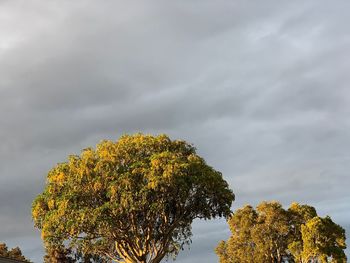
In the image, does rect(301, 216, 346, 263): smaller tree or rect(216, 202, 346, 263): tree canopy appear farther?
rect(216, 202, 346, 263): tree canopy

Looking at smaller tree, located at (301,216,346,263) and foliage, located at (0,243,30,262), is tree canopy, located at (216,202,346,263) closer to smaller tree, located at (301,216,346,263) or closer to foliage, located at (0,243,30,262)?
smaller tree, located at (301,216,346,263)

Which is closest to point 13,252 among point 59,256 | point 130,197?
point 59,256

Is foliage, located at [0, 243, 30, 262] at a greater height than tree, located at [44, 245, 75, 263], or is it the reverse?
foliage, located at [0, 243, 30, 262]

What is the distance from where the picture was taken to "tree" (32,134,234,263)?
37.9 m

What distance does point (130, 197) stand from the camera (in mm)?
37281

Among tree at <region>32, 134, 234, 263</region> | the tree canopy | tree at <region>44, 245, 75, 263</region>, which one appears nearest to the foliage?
tree at <region>44, 245, 75, 263</region>

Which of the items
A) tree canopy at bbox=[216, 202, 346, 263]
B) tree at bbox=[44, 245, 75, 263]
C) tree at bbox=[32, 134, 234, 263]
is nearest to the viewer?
tree at bbox=[32, 134, 234, 263]

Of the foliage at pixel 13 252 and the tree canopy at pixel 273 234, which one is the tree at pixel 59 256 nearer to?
the foliage at pixel 13 252

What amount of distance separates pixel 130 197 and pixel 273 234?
116ft

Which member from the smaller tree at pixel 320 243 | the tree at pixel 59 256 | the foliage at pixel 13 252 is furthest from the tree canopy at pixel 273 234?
the foliage at pixel 13 252

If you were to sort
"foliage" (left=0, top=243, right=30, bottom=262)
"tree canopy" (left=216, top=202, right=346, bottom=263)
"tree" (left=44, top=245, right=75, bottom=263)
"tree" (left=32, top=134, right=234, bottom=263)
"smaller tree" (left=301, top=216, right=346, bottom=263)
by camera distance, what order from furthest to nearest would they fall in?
"foliage" (left=0, top=243, right=30, bottom=262) < "tree" (left=44, top=245, right=75, bottom=263) < "tree canopy" (left=216, top=202, right=346, bottom=263) < "smaller tree" (left=301, top=216, right=346, bottom=263) < "tree" (left=32, top=134, right=234, bottom=263)

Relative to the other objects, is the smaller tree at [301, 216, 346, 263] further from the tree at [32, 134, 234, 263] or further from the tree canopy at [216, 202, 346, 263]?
A: the tree at [32, 134, 234, 263]

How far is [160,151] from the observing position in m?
41.3

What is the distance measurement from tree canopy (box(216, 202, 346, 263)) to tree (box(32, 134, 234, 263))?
25819 millimetres
